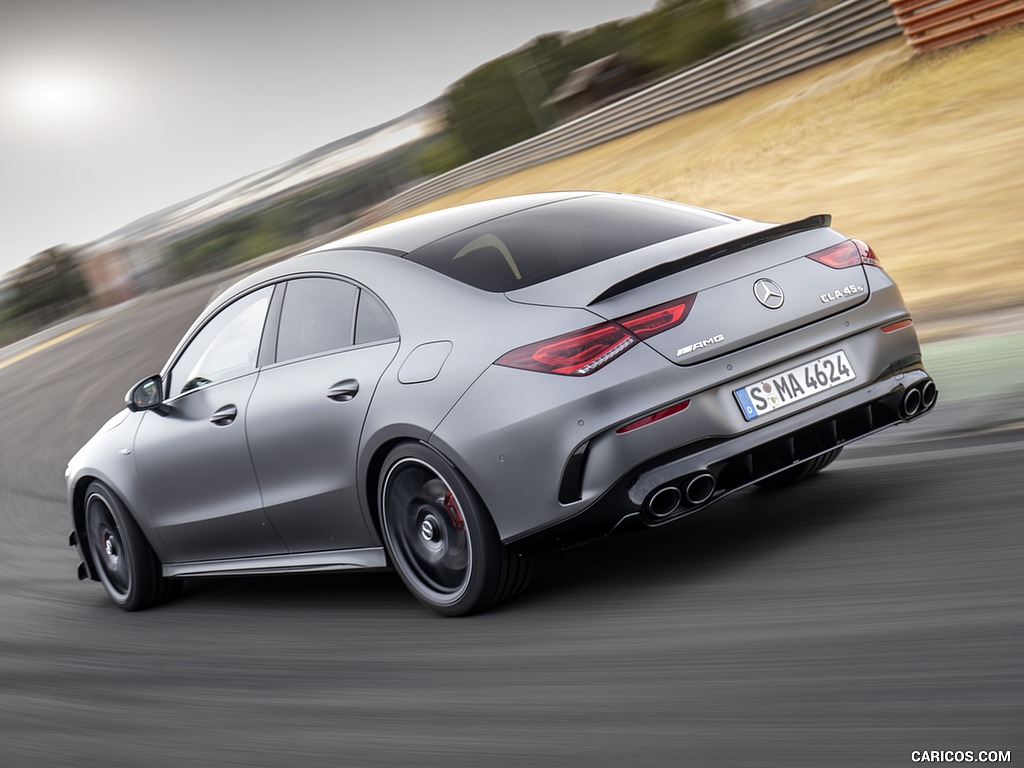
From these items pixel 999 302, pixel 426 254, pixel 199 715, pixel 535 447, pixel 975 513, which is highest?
pixel 426 254

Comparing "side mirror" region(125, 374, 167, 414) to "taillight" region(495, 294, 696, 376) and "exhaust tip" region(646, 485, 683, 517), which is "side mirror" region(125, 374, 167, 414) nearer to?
"taillight" region(495, 294, 696, 376)

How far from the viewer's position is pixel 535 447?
4.32 m

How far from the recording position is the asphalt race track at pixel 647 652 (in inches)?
131

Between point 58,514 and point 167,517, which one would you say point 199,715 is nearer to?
point 167,517

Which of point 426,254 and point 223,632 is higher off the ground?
point 426,254

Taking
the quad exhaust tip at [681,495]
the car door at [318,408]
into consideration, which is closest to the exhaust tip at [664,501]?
the quad exhaust tip at [681,495]

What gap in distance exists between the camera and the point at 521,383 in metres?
4.36

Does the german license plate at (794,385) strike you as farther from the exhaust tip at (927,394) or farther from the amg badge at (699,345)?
the exhaust tip at (927,394)

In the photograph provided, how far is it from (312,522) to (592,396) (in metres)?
1.58

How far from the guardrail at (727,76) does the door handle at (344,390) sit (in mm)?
18138

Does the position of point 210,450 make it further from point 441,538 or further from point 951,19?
point 951,19

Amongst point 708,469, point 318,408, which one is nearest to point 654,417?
point 708,469

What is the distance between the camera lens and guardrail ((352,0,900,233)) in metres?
21.8

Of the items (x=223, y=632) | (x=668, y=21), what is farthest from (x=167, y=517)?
(x=668, y=21)
